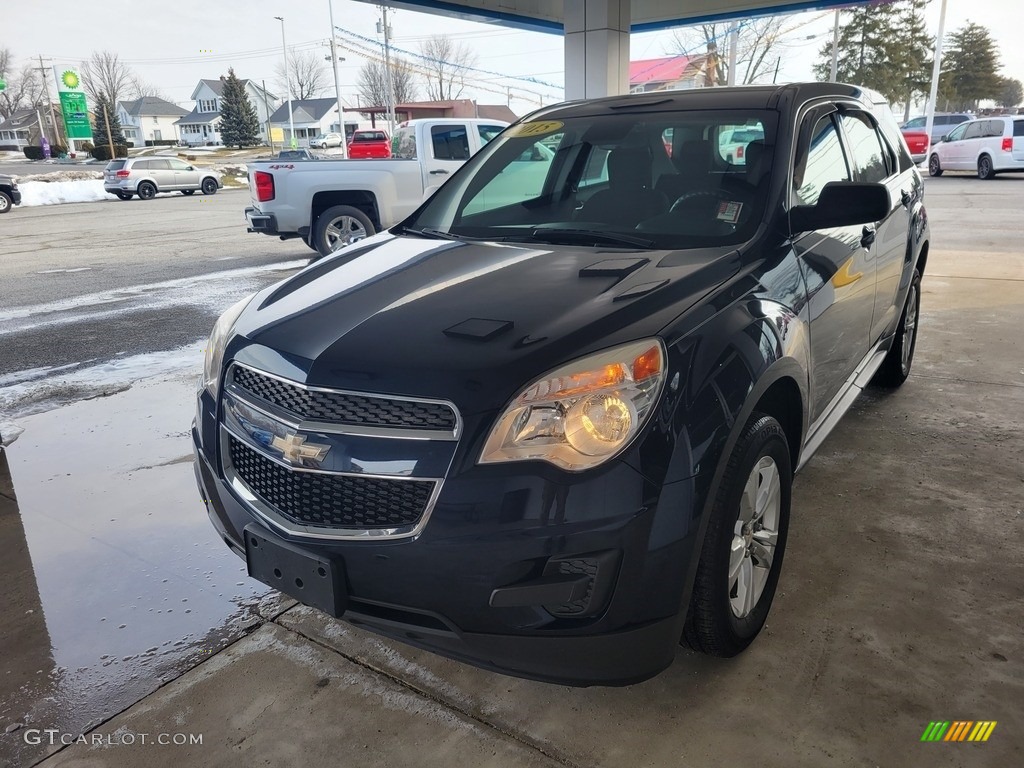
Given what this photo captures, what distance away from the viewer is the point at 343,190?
987cm

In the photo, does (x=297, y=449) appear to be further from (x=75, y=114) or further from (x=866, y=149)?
(x=75, y=114)

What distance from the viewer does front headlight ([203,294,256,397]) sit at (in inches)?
94.7

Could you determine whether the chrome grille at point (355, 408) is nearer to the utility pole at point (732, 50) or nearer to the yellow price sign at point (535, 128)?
the yellow price sign at point (535, 128)

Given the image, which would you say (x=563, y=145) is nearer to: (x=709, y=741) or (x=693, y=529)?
(x=693, y=529)

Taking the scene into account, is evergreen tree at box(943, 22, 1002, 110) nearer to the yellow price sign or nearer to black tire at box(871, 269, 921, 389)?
black tire at box(871, 269, 921, 389)

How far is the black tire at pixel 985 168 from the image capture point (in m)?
21.2

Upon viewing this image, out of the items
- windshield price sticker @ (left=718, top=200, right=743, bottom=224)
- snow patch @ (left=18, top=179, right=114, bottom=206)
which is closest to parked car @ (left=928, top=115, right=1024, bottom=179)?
windshield price sticker @ (left=718, top=200, right=743, bottom=224)

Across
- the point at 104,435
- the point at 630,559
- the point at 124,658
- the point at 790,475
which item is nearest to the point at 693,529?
the point at 630,559

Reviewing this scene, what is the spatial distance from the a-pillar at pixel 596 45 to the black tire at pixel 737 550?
27.5 ft

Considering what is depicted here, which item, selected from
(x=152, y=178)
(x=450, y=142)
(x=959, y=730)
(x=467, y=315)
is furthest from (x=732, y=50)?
(x=959, y=730)

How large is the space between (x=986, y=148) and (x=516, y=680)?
77.7ft

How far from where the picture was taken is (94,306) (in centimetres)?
850

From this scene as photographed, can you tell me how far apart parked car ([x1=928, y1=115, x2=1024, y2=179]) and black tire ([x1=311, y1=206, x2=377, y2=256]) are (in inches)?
725

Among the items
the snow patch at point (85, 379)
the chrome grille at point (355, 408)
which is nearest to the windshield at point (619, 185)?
the chrome grille at point (355, 408)
